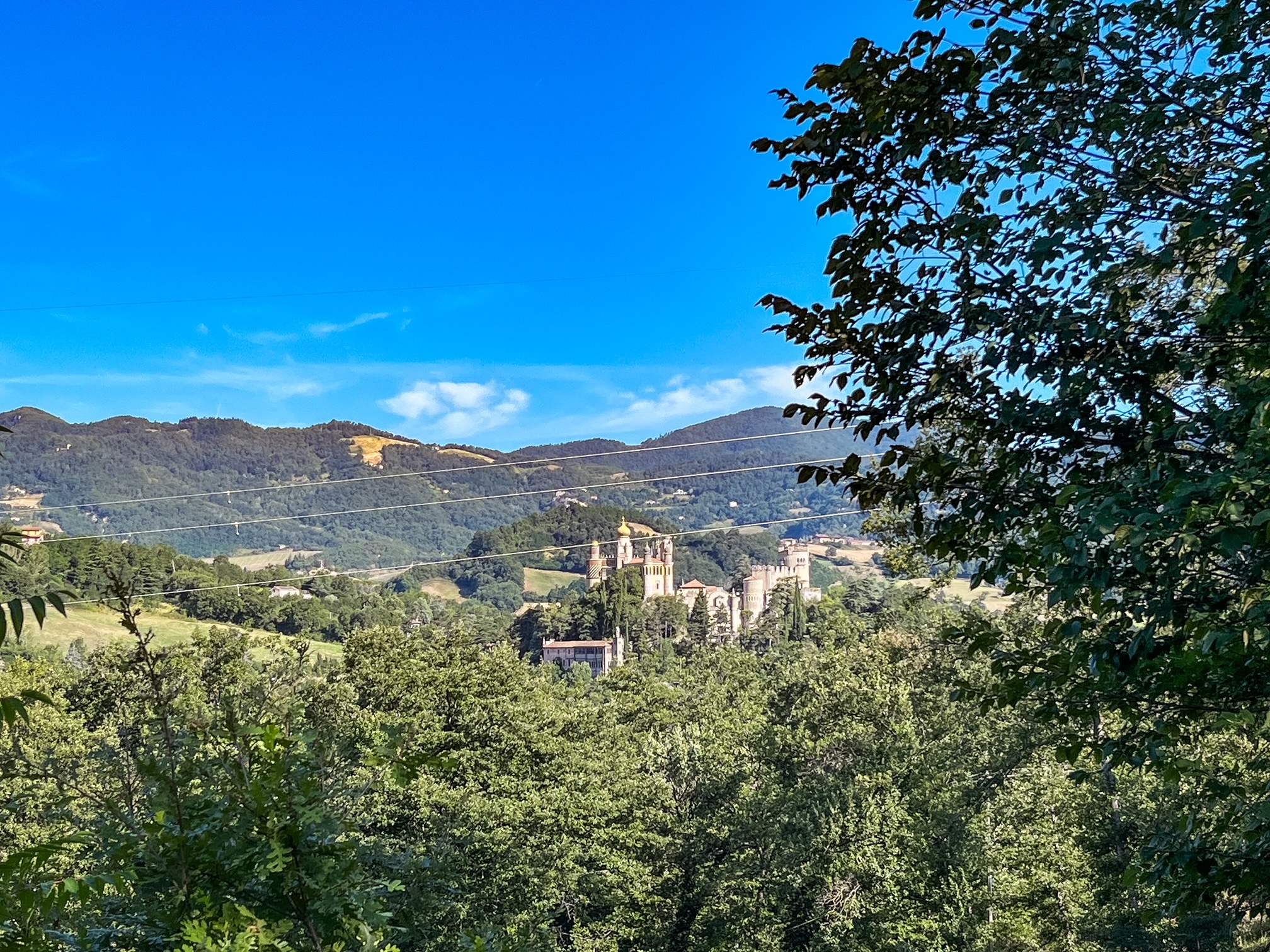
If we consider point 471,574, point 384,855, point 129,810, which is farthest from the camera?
point 471,574

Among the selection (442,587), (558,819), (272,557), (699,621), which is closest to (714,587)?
(699,621)

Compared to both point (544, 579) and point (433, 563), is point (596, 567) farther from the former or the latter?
point (433, 563)

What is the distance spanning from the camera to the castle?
98.8 meters

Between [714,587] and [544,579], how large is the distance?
5140cm

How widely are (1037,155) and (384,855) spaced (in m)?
3.34

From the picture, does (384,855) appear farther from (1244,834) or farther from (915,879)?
(915,879)

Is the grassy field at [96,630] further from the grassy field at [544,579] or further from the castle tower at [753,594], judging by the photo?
the grassy field at [544,579]

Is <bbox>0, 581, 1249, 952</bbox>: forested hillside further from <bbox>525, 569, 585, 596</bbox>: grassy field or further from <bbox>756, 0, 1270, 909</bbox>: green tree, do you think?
<bbox>525, 569, 585, 596</bbox>: grassy field

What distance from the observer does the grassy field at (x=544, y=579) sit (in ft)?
494

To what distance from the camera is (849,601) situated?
263ft

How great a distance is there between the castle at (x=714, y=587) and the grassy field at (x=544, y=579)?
32.0m

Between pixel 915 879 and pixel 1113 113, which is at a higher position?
pixel 1113 113

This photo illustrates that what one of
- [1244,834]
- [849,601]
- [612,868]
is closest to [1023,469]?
[1244,834]

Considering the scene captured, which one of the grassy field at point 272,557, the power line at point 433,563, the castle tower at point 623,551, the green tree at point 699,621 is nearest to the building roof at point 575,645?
the green tree at point 699,621
